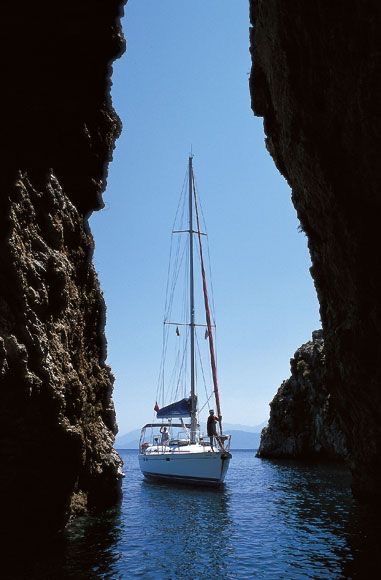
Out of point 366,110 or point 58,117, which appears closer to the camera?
point 366,110

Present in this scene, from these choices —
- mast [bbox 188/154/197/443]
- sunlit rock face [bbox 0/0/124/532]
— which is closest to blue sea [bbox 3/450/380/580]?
sunlit rock face [bbox 0/0/124/532]

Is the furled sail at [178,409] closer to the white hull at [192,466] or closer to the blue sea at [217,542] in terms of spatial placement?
the white hull at [192,466]

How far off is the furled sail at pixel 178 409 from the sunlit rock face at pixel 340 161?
50.0ft

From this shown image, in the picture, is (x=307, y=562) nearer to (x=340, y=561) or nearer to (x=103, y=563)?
(x=340, y=561)

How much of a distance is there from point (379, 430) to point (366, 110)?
445 inches

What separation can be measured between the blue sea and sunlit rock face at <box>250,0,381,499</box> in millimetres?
3557

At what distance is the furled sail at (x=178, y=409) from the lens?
112ft

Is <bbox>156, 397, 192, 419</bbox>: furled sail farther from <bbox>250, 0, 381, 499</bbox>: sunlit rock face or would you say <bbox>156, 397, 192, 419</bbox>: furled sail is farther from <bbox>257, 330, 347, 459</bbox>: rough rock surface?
<bbox>257, 330, 347, 459</bbox>: rough rock surface

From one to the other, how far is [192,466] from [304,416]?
1706 inches

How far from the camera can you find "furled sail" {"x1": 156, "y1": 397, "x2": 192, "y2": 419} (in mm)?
34031

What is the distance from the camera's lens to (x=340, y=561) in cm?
1218

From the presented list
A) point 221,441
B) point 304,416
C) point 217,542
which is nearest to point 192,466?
point 221,441

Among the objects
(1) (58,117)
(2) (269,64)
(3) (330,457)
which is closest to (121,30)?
(1) (58,117)

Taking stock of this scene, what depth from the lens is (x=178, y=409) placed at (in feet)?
113
